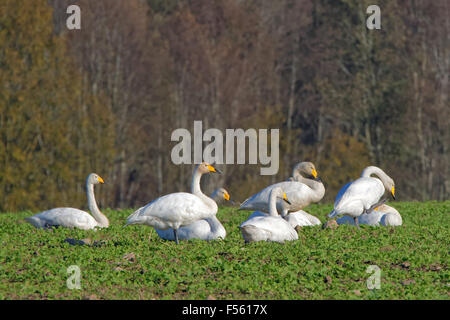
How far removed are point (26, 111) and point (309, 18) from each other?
1998 cm

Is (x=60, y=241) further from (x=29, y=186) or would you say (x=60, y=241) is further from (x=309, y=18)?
(x=309, y=18)

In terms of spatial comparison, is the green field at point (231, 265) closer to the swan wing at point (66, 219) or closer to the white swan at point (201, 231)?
the white swan at point (201, 231)

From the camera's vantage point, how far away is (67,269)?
11383 mm

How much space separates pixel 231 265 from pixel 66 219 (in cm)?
491

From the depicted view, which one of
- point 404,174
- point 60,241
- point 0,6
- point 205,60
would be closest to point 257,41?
point 205,60

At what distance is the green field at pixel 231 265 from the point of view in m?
10.4

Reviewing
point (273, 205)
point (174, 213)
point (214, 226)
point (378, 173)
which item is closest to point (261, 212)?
point (273, 205)

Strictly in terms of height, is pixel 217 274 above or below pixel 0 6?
below

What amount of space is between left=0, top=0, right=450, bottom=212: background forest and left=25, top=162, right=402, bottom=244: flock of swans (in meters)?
18.0

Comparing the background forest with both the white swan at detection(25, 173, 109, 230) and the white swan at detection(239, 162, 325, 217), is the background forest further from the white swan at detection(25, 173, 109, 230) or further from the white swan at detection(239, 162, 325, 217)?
the white swan at detection(239, 162, 325, 217)

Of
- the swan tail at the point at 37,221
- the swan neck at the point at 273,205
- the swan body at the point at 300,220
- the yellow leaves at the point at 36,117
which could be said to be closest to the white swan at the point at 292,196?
the swan body at the point at 300,220

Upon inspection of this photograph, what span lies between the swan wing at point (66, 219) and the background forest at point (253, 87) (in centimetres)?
1770

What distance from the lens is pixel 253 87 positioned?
4078 cm

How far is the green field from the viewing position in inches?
408
